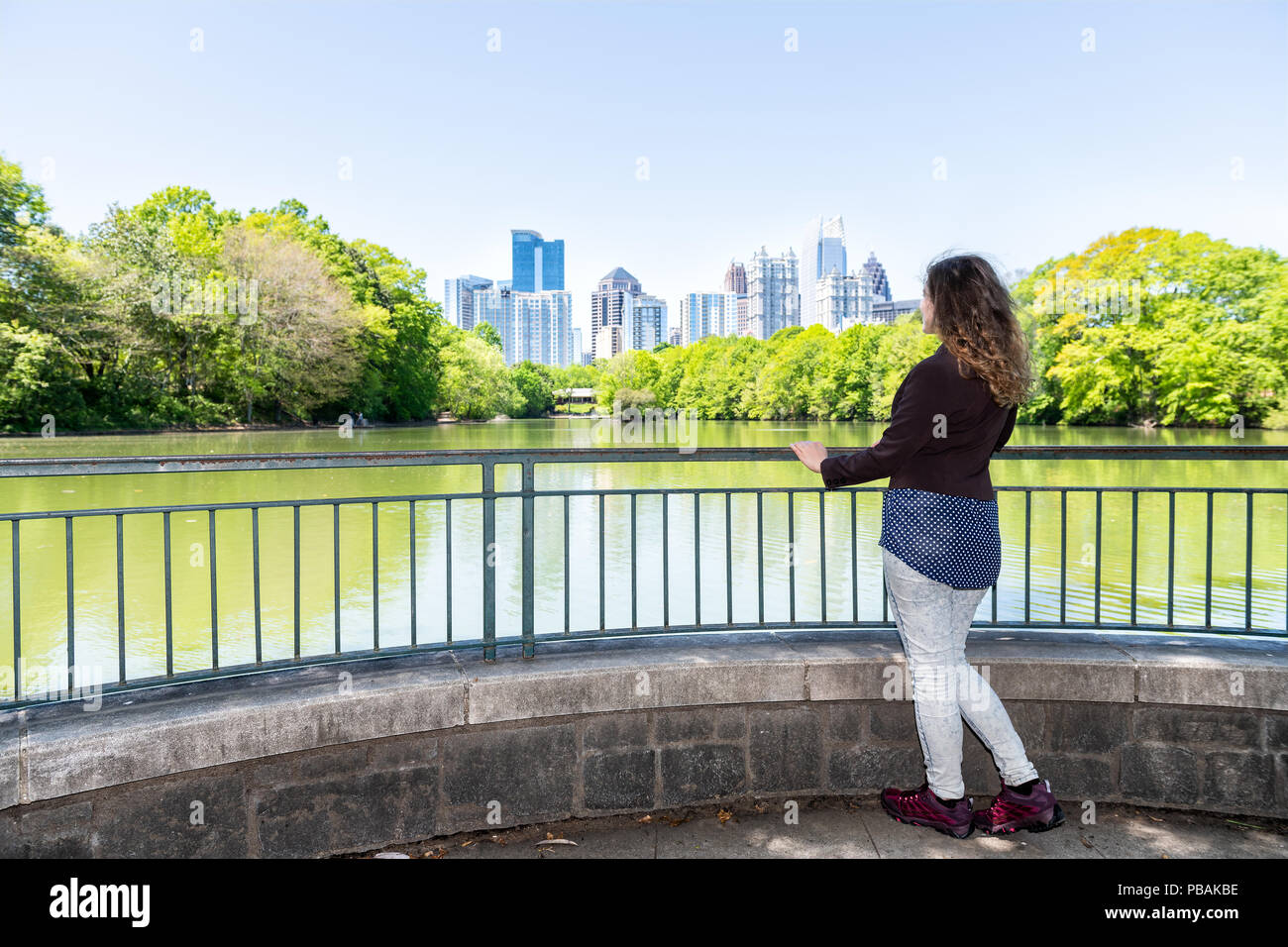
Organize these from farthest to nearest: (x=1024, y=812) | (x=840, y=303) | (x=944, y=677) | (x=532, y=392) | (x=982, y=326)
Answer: (x=840, y=303), (x=532, y=392), (x=1024, y=812), (x=944, y=677), (x=982, y=326)

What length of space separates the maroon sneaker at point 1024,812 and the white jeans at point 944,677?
50 mm

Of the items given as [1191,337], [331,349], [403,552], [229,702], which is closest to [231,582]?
[403,552]

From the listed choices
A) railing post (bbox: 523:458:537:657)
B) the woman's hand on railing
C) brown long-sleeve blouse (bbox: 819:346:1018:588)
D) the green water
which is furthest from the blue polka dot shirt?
railing post (bbox: 523:458:537:657)

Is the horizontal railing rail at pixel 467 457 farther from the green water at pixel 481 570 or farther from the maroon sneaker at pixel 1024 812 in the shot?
the maroon sneaker at pixel 1024 812

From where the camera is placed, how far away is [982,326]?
267 cm

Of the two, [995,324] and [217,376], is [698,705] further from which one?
[217,376]

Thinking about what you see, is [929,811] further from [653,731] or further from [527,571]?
[527,571]

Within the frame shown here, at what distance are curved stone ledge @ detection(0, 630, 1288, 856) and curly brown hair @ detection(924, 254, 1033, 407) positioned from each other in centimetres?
125

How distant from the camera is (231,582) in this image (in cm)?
1176

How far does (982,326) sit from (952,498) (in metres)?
0.53

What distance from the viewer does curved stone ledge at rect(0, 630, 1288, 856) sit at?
298 cm

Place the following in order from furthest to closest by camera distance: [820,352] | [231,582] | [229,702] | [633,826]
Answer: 1. [820,352]
2. [231,582]
3. [633,826]
4. [229,702]

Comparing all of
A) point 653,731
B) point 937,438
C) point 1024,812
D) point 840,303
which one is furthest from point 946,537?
point 840,303

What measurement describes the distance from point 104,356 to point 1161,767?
44.1m
